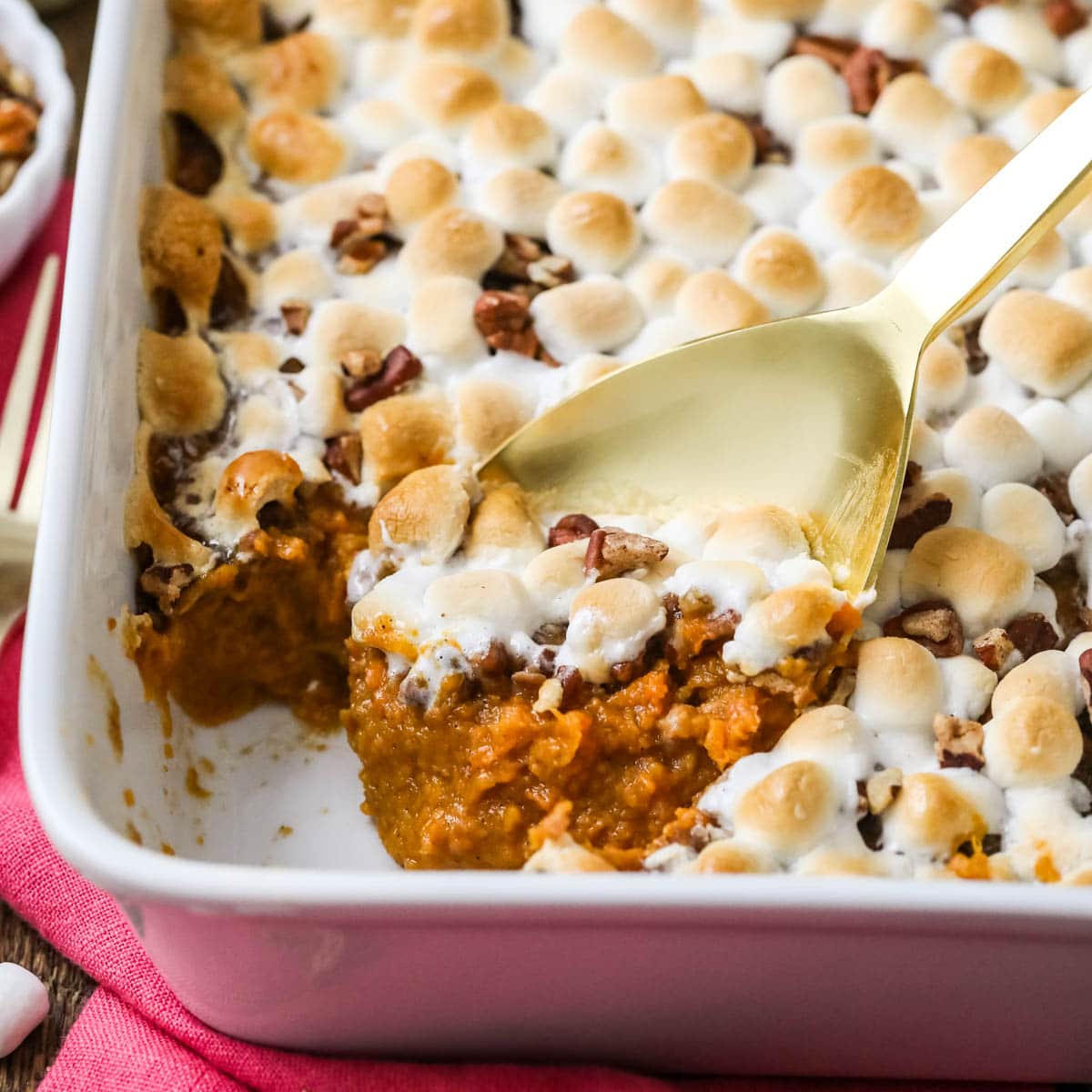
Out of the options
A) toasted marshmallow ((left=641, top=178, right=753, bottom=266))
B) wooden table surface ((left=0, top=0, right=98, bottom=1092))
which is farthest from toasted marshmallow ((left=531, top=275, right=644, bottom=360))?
wooden table surface ((left=0, top=0, right=98, bottom=1092))

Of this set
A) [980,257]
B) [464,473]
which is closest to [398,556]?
[464,473]

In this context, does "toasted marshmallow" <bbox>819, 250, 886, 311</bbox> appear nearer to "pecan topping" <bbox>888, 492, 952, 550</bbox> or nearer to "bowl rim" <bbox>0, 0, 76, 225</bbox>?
"pecan topping" <bbox>888, 492, 952, 550</bbox>

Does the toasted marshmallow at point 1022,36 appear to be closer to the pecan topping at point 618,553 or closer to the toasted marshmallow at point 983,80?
the toasted marshmallow at point 983,80

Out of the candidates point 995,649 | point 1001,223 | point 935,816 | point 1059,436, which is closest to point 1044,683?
point 995,649

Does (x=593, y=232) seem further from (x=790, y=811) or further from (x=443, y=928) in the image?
(x=443, y=928)

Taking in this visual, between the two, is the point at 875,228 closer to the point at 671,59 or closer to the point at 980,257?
the point at 980,257
